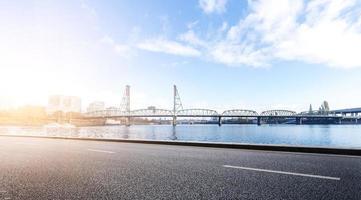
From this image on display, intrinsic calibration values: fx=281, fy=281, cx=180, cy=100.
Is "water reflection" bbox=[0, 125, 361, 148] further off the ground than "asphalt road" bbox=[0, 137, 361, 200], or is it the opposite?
"asphalt road" bbox=[0, 137, 361, 200]

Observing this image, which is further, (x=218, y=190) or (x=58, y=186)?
(x=58, y=186)

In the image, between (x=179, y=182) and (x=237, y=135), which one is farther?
(x=237, y=135)

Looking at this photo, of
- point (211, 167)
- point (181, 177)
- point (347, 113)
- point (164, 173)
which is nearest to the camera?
point (181, 177)

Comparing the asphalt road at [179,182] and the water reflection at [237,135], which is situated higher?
the asphalt road at [179,182]

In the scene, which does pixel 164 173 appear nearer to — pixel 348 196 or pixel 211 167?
pixel 211 167

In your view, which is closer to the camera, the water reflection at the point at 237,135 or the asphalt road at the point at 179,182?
the asphalt road at the point at 179,182

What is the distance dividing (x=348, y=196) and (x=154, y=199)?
285 centimetres

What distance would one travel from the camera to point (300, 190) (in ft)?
14.9

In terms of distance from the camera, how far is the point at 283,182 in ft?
16.9

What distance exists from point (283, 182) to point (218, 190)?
1.39 metres

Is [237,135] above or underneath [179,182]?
underneath

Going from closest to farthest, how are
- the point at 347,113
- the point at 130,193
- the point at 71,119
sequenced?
1. the point at 130,193
2. the point at 71,119
3. the point at 347,113

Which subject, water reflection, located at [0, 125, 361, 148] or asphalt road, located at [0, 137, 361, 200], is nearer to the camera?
asphalt road, located at [0, 137, 361, 200]

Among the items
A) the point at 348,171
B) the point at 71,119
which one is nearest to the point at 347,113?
the point at 71,119
